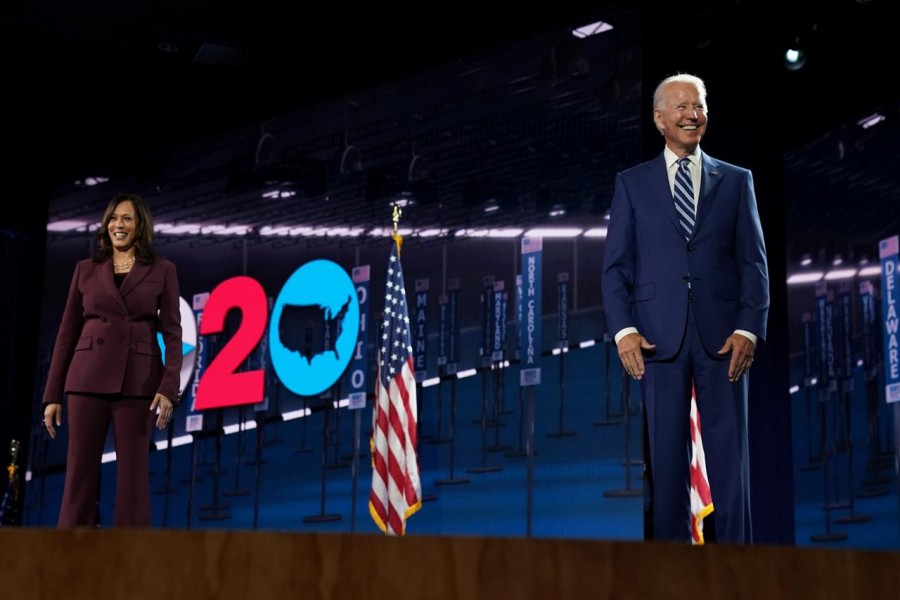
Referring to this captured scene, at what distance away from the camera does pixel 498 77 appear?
5434 mm

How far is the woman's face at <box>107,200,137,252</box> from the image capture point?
298cm

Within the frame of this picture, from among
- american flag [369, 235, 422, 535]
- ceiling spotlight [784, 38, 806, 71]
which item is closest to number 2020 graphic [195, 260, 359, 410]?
american flag [369, 235, 422, 535]

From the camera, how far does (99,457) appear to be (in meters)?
2.83

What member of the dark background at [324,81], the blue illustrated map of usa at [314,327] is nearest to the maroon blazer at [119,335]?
the dark background at [324,81]

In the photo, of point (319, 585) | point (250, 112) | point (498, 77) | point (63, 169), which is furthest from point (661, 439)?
point (63, 169)

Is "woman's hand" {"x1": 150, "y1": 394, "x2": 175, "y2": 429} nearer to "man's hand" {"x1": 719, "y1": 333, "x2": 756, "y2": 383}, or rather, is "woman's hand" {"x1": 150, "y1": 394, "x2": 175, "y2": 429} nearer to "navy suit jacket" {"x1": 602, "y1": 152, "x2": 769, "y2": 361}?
"navy suit jacket" {"x1": 602, "y1": 152, "x2": 769, "y2": 361}

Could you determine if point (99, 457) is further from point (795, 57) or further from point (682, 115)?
point (795, 57)

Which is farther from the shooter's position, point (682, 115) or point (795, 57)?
point (795, 57)

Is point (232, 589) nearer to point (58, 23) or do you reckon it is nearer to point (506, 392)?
point (506, 392)

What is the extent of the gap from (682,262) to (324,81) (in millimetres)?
4462

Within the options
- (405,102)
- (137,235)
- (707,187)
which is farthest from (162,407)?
(405,102)

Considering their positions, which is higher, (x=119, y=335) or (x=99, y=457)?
(x=119, y=335)

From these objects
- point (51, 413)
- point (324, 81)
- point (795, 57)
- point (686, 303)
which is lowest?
point (51, 413)

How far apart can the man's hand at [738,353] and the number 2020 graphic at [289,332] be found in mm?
3858
